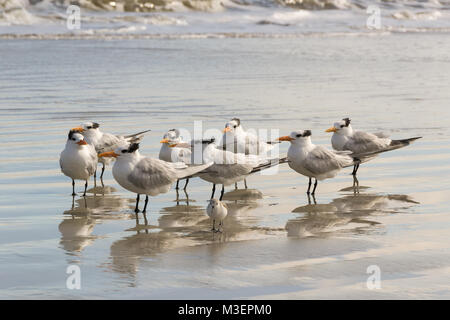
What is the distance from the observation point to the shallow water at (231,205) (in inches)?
254

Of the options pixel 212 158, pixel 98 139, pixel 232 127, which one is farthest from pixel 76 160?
pixel 232 127

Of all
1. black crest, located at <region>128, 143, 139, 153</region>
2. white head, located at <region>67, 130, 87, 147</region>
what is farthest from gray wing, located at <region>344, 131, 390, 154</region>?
white head, located at <region>67, 130, 87, 147</region>

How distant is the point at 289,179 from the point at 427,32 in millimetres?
34205

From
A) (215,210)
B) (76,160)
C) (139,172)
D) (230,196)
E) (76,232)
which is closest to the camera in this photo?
(215,210)

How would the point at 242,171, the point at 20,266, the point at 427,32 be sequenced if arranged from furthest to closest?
the point at 427,32 → the point at 242,171 → the point at 20,266

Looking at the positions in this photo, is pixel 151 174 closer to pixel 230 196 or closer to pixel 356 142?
pixel 230 196

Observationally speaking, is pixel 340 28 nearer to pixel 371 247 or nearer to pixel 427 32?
pixel 427 32

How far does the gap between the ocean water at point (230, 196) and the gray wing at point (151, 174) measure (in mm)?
377

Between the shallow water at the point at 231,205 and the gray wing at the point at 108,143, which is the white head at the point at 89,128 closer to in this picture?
the gray wing at the point at 108,143

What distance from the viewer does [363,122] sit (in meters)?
14.7

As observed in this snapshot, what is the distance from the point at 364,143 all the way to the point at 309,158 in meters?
1.51

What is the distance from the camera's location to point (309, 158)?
983cm

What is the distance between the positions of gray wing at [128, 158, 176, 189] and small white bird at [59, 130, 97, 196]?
1.20 m
